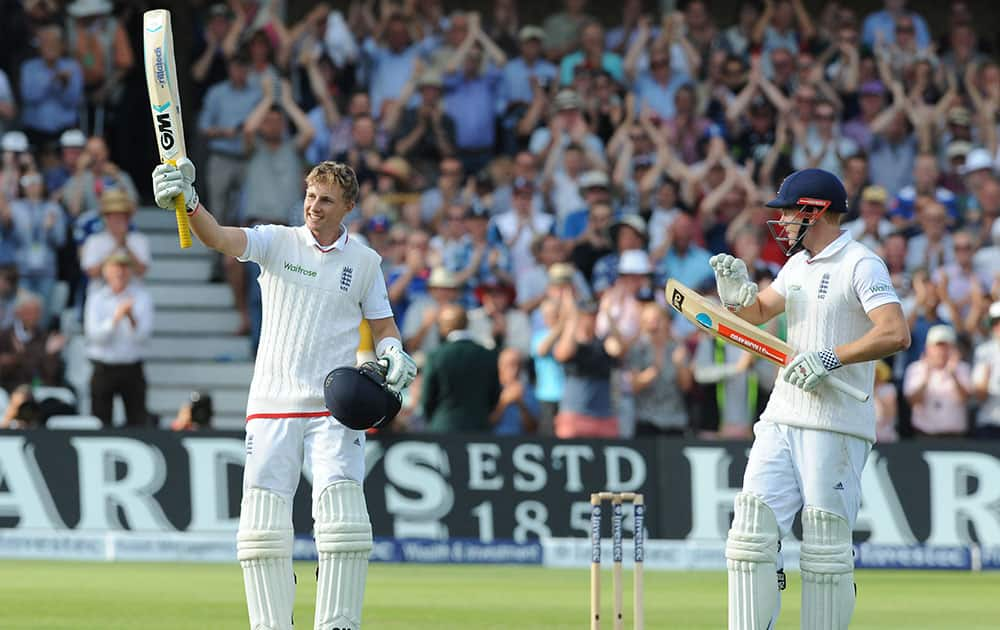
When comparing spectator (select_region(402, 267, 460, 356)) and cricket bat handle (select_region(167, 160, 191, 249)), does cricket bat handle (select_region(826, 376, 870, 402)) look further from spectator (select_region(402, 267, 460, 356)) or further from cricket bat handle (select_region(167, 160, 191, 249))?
spectator (select_region(402, 267, 460, 356))

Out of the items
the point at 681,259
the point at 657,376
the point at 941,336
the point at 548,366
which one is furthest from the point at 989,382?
the point at 548,366

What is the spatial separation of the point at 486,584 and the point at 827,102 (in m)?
6.83

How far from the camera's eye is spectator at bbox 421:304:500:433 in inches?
524

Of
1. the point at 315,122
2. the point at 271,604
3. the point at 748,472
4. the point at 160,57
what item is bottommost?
the point at 271,604

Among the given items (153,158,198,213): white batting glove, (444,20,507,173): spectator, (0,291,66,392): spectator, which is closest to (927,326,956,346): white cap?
(444,20,507,173): spectator

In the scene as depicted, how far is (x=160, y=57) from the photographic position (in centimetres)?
707

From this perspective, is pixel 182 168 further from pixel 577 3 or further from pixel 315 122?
pixel 577 3

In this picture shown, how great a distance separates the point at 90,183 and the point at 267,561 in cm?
940

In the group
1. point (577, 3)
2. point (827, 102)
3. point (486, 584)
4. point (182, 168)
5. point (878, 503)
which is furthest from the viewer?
point (577, 3)

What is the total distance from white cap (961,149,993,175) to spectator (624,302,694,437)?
3728 millimetres

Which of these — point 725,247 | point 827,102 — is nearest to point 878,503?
point 725,247

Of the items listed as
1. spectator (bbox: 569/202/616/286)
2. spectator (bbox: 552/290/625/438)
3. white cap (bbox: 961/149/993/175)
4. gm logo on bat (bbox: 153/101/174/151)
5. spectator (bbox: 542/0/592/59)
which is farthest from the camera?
spectator (bbox: 542/0/592/59)

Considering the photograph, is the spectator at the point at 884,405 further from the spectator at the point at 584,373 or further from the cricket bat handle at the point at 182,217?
the cricket bat handle at the point at 182,217

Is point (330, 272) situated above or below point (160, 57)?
below
